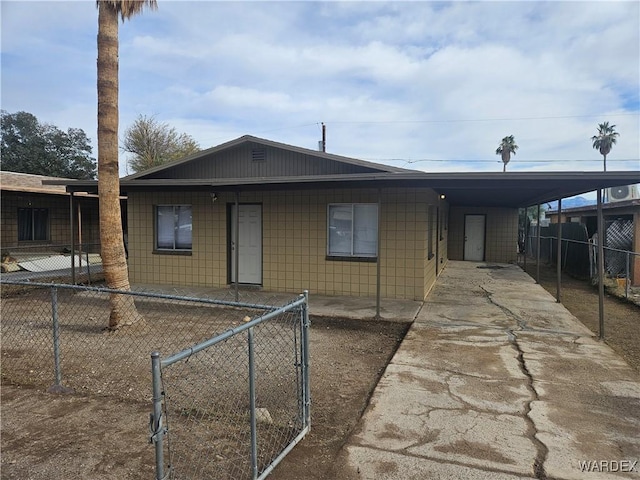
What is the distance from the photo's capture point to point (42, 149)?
3189 centimetres

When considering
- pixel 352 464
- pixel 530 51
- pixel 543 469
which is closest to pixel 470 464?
pixel 543 469

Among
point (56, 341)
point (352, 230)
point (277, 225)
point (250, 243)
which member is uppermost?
point (277, 225)

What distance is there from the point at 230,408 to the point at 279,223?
6.56 m

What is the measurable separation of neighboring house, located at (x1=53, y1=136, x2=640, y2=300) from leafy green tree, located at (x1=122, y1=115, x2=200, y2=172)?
22437 millimetres

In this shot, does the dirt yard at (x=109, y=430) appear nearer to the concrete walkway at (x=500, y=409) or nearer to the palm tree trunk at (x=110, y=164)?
the concrete walkway at (x=500, y=409)

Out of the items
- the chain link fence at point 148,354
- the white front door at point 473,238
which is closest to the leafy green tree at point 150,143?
the white front door at point 473,238

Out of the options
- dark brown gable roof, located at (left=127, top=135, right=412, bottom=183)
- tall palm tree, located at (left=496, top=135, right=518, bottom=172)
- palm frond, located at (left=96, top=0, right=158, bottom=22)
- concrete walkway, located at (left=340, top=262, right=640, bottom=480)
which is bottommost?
concrete walkway, located at (left=340, top=262, right=640, bottom=480)

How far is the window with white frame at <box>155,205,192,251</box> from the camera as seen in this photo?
11.3 meters

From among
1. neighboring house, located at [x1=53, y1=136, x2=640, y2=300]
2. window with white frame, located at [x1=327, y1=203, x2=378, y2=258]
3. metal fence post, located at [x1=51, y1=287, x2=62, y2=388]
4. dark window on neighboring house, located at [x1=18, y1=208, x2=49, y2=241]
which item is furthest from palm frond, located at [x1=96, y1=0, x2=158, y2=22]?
dark window on neighboring house, located at [x1=18, y1=208, x2=49, y2=241]

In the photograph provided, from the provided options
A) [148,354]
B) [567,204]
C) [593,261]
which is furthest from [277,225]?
[567,204]

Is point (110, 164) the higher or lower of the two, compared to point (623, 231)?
higher

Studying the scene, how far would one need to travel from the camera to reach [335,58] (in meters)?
14.0

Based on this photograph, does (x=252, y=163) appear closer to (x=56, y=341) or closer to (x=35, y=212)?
(x=56, y=341)

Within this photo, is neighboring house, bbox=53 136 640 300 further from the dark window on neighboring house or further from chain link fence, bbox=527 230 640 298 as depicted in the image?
the dark window on neighboring house
